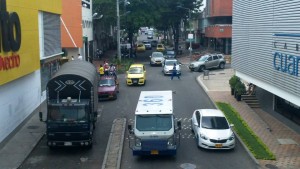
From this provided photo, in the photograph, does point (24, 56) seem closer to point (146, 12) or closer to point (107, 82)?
point (107, 82)

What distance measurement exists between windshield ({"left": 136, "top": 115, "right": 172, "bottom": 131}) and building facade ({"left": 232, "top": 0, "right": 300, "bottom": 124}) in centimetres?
591

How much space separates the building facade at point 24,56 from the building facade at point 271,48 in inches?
512

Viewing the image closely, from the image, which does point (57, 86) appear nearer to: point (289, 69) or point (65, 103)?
point (65, 103)

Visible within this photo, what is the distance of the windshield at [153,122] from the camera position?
1862 cm

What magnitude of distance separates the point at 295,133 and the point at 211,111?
4922mm

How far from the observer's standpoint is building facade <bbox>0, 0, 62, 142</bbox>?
795 inches

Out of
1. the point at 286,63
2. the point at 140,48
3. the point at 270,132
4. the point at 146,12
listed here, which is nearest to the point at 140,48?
the point at 140,48

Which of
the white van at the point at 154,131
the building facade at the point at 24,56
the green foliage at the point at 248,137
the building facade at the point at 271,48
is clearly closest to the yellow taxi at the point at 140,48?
the building facade at the point at 24,56

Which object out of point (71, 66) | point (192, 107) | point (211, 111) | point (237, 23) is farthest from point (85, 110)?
point (237, 23)

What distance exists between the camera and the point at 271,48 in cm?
2273

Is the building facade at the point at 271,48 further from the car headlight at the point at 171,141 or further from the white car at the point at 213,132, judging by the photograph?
the car headlight at the point at 171,141

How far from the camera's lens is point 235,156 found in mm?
19594

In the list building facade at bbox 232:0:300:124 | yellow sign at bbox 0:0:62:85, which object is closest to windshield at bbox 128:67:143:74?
building facade at bbox 232:0:300:124

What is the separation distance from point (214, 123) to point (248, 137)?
91.6 inches
